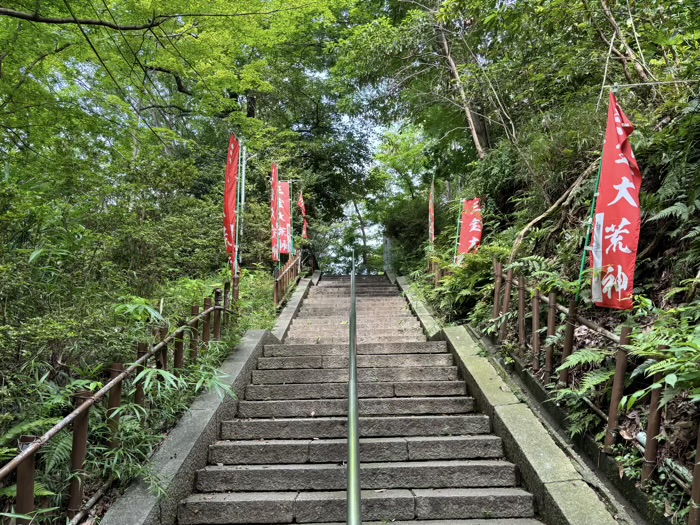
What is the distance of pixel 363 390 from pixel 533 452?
1946mm

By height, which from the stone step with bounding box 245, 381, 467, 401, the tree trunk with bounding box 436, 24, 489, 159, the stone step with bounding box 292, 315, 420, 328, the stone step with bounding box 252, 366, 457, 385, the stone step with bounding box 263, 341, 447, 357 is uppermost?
the tree trunk with bounding box 436, 24, 489, 159

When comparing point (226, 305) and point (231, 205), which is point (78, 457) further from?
point (231, 205)

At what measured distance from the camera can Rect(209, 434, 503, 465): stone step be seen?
151 inches

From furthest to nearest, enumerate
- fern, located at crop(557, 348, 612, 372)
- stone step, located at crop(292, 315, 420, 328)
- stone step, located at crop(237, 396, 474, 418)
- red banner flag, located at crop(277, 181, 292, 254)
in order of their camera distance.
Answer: red banner flag, located at crop(277, 181, 292, 254) < stone step, located at crop(292, 315, 420, 328) < stone step, located at crop(237, 396, 474, 418) < fern, located at crop(557, 348, 612, 372)

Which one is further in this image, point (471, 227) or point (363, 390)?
point (471, 227)

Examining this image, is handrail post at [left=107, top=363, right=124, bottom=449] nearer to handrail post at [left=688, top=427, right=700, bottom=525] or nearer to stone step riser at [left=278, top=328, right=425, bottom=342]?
handrail post at [left=688, top=427, right=700, bottom=525]

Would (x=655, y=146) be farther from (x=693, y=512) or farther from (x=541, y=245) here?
(x=693, y=512)

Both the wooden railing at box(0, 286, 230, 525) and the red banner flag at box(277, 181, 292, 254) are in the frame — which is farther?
the red banner flag at box(277, 181, 292, 254)

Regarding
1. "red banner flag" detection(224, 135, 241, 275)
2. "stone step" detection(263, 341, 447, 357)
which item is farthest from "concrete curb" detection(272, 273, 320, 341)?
"red banner flag" detection(224, 135, 241, 275)

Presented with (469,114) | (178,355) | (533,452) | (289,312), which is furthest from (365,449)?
(469,114)

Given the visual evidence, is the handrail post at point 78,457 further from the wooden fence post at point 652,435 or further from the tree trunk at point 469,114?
the tree trunk at point 469,114

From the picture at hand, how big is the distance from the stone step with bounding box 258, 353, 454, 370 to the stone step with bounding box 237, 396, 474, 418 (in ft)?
3.18

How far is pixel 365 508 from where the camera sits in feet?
10.6

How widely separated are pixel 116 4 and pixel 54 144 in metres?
2.20
